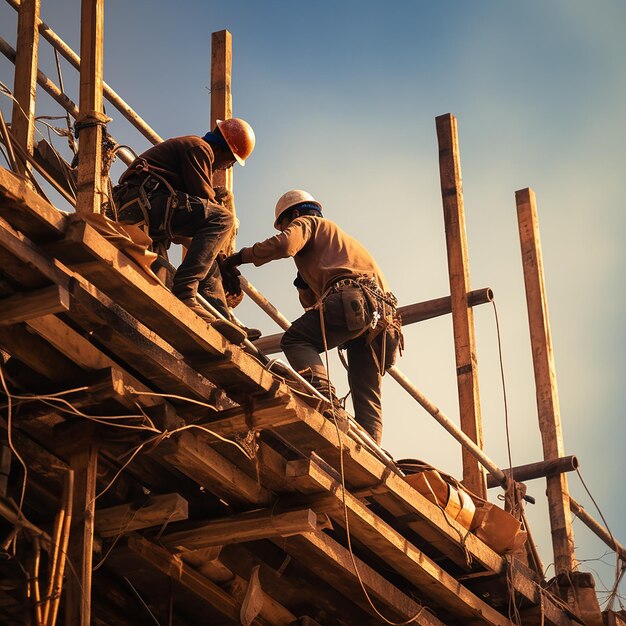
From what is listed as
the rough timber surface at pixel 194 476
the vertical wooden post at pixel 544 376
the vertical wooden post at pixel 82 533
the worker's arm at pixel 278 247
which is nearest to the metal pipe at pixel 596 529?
the vertical wooden post at pixel 544 376

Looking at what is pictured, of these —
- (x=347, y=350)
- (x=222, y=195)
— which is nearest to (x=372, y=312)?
(x=347, y=350)

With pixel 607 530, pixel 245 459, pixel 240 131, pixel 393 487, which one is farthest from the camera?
pixel 607 530

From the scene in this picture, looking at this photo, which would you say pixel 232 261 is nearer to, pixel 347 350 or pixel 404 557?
pixel 347 350

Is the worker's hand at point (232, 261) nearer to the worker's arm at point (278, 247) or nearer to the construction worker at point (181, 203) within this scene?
the worker's arm at point (278, 247)

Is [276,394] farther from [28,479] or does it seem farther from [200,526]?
[28,479]

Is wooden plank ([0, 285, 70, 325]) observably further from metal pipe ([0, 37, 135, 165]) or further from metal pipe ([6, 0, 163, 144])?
metal pipe ([6, 0, 163, 144])

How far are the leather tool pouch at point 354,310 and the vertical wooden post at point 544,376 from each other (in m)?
2.90

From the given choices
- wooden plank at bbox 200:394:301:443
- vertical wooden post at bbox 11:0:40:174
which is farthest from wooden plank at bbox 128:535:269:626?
vertical wooden post at bbox 11:0:40:174

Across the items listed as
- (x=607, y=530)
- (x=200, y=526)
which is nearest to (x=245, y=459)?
(x=200, y=526)

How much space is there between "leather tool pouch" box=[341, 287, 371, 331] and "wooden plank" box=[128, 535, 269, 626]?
2.11 meters

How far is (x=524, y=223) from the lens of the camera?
1398 centimetres

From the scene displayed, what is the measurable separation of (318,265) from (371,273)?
41cm

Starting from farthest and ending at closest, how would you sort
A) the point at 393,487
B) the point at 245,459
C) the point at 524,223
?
the point at 524,223 < the point at 393,487 < the point at 245,459

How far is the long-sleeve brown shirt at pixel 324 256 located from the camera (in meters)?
10.3
